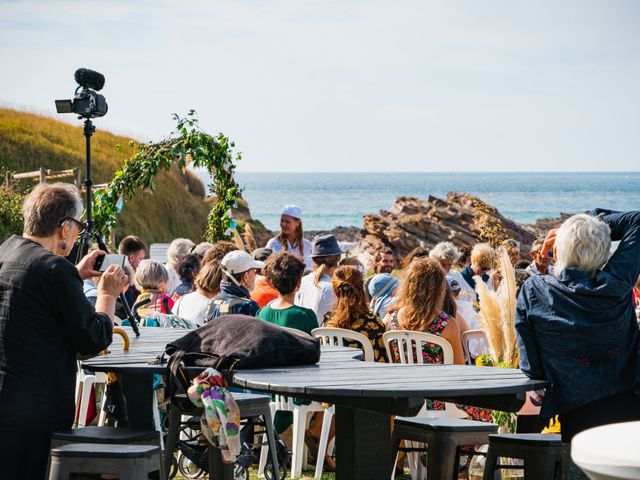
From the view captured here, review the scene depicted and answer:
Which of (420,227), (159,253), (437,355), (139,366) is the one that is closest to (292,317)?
(437,355)

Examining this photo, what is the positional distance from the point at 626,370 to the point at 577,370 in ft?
0.67

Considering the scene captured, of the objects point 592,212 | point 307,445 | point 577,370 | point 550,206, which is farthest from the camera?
point 550,206

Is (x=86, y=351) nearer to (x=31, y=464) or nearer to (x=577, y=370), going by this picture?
(x=31, y=464)

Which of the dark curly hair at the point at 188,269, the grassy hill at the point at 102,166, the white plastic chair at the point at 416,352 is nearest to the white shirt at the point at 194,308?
the dark curly hair at the point at 188,269

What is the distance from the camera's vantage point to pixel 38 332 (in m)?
4.30

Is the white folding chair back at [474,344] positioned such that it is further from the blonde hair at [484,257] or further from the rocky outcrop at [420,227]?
the rocky outcrop at [420,227]

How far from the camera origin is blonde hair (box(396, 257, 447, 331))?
21.1 feet

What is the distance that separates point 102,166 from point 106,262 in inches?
1200

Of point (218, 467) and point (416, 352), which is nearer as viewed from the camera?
point (218, 467)

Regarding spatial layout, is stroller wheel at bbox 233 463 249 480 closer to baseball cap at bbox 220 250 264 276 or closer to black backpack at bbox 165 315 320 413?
baseball cap at bbox 220 250 264 276

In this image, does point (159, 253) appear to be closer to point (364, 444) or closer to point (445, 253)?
point (445, 253)

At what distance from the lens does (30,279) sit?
428cm

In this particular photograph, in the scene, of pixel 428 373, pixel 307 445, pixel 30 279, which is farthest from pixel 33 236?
pixel 307 445

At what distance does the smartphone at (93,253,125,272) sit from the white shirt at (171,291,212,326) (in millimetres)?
2599
